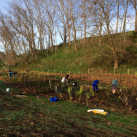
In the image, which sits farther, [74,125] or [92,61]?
[92,61]

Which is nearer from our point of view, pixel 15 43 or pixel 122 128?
pixel 122 128

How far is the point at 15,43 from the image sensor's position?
35.2 metres

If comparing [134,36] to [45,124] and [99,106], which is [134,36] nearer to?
[99,106]

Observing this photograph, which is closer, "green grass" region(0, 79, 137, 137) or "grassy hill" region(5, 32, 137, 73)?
"green grass" region(0, 79, 137, 137)

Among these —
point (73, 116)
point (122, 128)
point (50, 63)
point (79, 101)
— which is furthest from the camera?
point (50, 63)

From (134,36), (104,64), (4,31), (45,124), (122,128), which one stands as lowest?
(122,128)

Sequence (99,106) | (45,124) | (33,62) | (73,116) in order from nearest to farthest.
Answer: (45,124), (73,116), (99,106), (33,62)

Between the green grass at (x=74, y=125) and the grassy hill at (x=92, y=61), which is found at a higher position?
the grassy hill at (x=92, y=61)

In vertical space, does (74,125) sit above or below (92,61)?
below

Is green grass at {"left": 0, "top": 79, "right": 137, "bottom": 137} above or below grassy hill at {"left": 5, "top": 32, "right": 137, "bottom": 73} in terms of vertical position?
below

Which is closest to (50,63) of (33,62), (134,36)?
(33,62)

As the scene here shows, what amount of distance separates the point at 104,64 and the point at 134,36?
34.1 feet

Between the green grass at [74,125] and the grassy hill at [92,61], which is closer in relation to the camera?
the green grass at [74,125]

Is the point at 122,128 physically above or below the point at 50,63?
below
